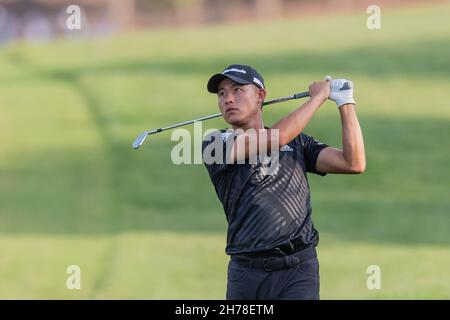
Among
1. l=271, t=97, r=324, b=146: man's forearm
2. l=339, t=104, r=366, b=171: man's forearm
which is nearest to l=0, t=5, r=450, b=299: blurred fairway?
l=339, t=104, r=366, b=171: man's forearm

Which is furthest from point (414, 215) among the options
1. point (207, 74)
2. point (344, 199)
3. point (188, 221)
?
point (207, 74)

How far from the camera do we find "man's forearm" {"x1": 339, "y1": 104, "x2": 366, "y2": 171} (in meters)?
7.96

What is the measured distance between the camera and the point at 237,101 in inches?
319

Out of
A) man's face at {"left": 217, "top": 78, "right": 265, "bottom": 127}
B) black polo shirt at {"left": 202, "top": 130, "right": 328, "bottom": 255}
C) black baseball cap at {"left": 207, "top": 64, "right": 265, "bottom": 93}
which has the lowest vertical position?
black polo shirt at {"left": 202, "top": 130, "right": 328, "bottom": 255}

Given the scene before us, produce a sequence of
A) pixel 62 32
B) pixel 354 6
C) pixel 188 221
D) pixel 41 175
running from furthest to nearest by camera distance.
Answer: pixel 62 32 → pixel 354 6 → pixel 41 175 → pixel 188 221

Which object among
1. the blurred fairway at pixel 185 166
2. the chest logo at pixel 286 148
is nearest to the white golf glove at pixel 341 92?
the chest logo at pixel 286 148

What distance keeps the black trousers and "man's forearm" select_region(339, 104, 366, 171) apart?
0.72 meters

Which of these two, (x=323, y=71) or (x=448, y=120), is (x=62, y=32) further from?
(x=448, y=120)

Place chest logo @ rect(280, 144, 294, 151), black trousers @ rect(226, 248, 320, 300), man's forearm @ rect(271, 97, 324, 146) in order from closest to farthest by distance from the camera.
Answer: man's forearm @ rect(271, 97, 324, 146) → black trousers @ rect(226, 248, 320, 300) → chest logo @ rect(280, 144, 294, 151)

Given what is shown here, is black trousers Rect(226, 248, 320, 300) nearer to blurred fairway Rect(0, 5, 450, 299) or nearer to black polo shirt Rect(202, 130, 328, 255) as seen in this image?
black polo shirt Rect(202, 130, 328, 255)

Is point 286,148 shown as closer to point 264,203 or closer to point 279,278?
point 264,203

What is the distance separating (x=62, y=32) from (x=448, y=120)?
2961 centimetres

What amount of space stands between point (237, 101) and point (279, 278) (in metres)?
1.31
